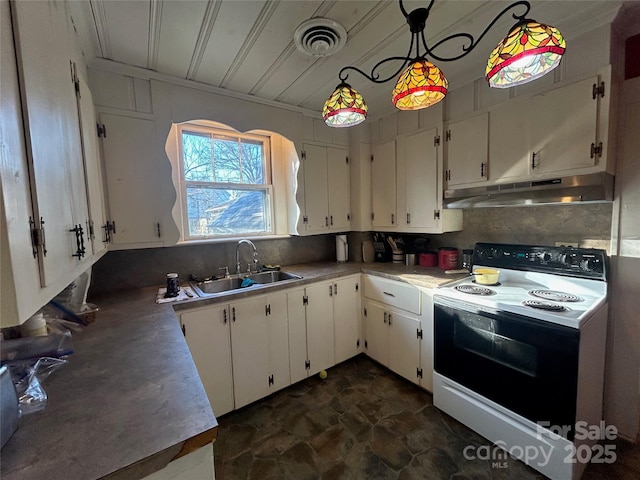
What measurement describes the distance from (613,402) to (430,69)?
7.46ft

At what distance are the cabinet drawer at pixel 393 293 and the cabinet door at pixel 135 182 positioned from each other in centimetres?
179

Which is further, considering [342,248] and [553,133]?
[342,248]

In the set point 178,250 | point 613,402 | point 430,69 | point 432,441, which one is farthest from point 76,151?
point 613,402

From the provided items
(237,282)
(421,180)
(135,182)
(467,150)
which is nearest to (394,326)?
(421,180)

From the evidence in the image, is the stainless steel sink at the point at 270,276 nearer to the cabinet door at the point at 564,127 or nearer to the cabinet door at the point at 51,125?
the cabinet door at the point at 51,125

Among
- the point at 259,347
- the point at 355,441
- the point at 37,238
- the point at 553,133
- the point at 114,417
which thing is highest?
the point at 553,133

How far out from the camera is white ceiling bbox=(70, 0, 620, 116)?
52.4 inches

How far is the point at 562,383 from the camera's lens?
1.37 meters

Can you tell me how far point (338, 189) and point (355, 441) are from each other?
216 cm

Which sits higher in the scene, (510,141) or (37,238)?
(510,141)

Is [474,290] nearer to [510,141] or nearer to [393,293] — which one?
[393,293]

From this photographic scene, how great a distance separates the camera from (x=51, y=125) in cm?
85

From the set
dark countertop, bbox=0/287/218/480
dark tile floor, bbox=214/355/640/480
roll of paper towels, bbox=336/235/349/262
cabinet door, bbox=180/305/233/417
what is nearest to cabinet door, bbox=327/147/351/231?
roll of paper towels, bbox=336/235/349/262

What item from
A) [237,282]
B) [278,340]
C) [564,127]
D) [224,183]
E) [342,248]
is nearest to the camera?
[564,127]
